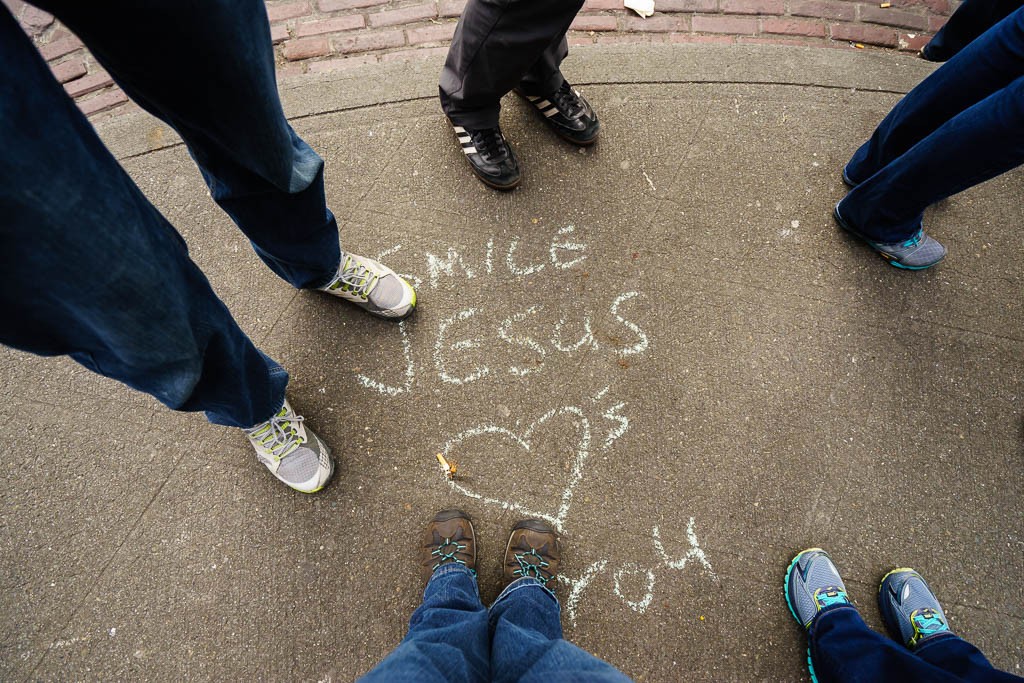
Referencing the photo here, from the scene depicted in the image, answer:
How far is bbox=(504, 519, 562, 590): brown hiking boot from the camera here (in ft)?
6.14

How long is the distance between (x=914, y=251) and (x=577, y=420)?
160cm

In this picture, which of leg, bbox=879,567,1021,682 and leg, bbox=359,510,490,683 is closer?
leg, bbox=359,510,490,683

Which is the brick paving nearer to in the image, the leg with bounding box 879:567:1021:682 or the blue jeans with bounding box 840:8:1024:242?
the blue jeans with bounding box 840:8:1024:242

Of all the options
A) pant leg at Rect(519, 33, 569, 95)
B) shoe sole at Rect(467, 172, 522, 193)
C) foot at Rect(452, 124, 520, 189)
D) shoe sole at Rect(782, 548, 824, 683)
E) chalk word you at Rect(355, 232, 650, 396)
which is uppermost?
pant leg at Rect(519, 33, 569, 95)

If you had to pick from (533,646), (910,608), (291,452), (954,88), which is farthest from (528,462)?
(954,88)

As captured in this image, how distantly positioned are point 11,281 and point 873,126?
316cm

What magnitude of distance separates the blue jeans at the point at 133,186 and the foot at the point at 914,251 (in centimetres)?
230

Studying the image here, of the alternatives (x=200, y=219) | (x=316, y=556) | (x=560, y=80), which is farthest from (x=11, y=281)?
(x=560, y=80)

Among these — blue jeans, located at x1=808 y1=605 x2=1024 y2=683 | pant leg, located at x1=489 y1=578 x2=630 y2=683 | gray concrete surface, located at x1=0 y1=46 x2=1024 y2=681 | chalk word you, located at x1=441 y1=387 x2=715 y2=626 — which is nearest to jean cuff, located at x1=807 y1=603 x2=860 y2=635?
blue jeans, located at x1=808 y1=605 x2=1024 y2=683

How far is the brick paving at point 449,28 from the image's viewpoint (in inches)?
103

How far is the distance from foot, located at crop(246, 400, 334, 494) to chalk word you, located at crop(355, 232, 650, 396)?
1.00 feet

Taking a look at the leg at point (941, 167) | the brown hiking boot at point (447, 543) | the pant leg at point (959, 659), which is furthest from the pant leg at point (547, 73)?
the pant leg at point (959, 659)

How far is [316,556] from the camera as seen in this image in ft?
6.38

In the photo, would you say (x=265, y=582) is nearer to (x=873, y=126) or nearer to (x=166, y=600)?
(x=166, y=600)
